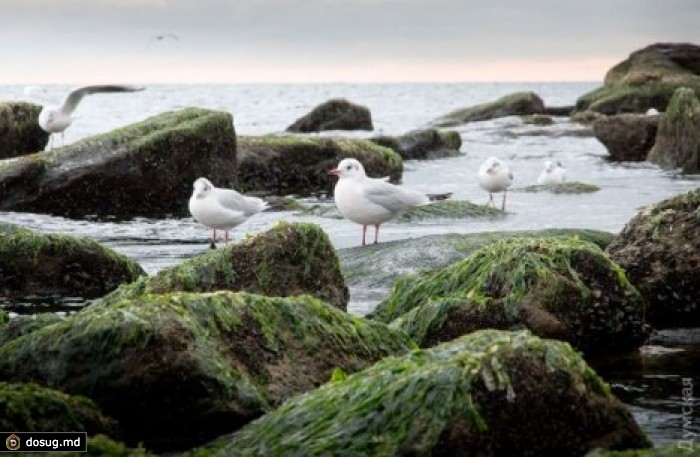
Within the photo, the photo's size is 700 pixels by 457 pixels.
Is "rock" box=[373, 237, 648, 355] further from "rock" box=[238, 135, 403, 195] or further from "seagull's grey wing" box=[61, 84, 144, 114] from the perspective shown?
"rock" box=[238, 135, 403, 195]

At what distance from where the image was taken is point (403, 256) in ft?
35.5

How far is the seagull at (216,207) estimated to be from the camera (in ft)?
45.3

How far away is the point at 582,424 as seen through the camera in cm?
508

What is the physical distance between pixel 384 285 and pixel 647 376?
132 inches

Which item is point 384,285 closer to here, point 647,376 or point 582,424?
point 647,376

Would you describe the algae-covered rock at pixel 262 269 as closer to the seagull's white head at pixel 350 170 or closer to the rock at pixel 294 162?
the seagull's white head at pixel 350 170

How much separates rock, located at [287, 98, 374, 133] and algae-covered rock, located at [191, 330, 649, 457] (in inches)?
1384

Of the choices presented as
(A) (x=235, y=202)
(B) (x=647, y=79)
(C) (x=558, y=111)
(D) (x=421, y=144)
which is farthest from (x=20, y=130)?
(C) (x=558, y=111)

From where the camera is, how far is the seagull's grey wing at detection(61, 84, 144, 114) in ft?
64.5

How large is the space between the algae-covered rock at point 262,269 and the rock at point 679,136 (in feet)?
60.6

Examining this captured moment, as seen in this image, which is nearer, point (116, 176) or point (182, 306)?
point (182, 306)

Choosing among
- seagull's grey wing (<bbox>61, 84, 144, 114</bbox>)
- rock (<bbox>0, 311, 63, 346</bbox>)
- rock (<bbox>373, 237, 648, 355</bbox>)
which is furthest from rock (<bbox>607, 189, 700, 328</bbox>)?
seagull's grey wing (<bbox>61, 84, 144, 114</bbox>)

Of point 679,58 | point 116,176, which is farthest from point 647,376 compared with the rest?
point 679,58

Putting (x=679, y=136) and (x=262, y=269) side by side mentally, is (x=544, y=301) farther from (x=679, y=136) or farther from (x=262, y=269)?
(x=679, y=136)
